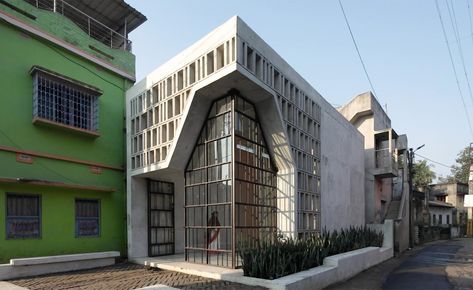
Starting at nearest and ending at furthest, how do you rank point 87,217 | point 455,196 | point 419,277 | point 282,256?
point 282,256, point 419,277, point 87,217, point 455,196

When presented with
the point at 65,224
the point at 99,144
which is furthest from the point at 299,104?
the point at 65,224

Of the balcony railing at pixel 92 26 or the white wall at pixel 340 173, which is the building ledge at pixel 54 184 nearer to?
the balcony railing at pixel 92 26

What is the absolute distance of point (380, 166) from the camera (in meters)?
21.7

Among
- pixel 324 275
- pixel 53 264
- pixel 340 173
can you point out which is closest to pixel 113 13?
pixel 53 264

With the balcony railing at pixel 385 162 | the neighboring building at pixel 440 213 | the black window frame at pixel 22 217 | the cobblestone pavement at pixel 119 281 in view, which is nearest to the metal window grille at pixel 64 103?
the black window frame at pixel 22 217

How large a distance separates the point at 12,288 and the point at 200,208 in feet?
16.2

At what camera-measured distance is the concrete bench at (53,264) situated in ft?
30.1

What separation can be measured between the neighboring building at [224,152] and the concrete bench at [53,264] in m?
0.96

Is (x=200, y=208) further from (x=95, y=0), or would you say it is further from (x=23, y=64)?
(x=95, y=0)

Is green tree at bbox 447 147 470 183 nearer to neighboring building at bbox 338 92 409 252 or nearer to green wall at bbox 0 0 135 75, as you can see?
neighboring building at bbox 338 92 409 252

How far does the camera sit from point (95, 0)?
14.2m

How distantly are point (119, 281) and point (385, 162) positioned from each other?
16719mm

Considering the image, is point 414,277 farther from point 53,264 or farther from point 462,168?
point 462,168

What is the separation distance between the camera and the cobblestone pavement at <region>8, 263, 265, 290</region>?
8.16 meters
